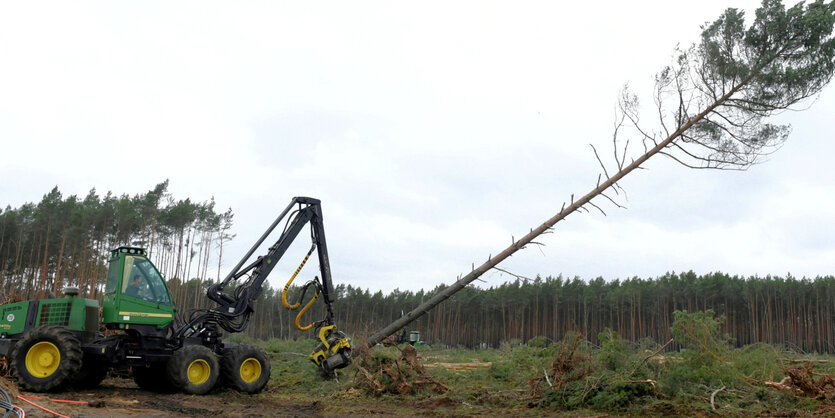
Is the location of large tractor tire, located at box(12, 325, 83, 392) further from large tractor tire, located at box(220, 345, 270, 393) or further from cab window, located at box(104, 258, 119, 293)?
large tractor tire, located at box(220, 345, 270, 393)

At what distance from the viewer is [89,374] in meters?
12.8

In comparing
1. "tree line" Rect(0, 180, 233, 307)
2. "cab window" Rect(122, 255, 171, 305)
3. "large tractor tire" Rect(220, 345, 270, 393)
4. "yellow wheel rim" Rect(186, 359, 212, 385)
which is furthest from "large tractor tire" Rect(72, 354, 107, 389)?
"tree line" Rect(0, 180, 233, 307)

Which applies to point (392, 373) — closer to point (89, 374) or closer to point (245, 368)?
point (245, 368)

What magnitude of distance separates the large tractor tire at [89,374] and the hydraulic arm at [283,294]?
189 cm

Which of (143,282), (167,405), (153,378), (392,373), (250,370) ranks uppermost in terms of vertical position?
(143,282)

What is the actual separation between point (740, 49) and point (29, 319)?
16141mm

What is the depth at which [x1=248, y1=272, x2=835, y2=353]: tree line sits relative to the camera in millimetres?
55031

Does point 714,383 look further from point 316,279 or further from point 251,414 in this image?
point 316,279

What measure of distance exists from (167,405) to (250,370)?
250 centimetres

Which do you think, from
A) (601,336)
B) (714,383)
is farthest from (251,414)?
(714,383)

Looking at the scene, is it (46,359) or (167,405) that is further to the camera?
(46,359)

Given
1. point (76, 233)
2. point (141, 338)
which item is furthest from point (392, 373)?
point (76, 233)

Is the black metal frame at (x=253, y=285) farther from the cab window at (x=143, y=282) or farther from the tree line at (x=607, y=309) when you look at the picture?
the tree line at (x=607, y=309)

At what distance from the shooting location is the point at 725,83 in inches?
515
